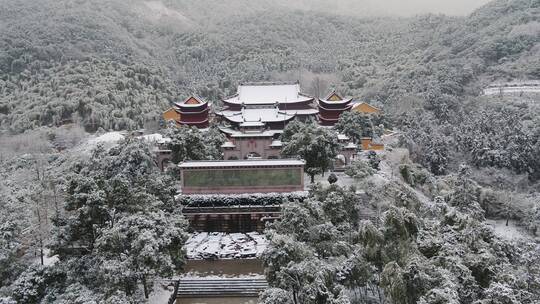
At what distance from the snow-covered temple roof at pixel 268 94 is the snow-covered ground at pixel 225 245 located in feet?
45.2

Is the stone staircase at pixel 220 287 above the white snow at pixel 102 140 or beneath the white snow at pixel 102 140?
beneath

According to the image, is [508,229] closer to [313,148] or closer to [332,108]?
[313,148]

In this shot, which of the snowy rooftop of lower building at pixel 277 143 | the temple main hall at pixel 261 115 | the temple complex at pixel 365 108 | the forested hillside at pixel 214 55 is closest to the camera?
the snowy rooftop of lower building at pixel 277 143

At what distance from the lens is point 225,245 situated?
19.6 meters

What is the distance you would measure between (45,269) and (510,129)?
96.9 feet

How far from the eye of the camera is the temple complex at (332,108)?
1248 inches

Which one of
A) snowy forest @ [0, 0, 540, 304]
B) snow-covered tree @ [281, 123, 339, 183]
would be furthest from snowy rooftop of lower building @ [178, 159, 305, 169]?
snow-covered tree @ [281, 123, 339, 183]

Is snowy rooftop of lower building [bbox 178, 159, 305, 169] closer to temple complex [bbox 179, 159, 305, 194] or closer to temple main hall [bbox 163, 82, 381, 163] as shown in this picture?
temple complex [bbox 179, 159, 305, 194]

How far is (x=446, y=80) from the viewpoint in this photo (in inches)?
1821

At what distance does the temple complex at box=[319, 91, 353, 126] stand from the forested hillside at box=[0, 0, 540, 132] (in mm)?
14385

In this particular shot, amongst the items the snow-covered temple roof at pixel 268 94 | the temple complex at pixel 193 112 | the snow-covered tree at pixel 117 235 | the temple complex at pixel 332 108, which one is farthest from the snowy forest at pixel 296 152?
the snow-covered temple roof at pixel 268 94

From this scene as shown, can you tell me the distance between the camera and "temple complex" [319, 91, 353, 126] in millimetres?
31688

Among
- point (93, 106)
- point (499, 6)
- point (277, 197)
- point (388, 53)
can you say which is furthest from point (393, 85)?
point (277, 197)

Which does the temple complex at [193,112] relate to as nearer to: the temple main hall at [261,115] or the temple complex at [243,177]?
the temple main hall at [261,115]
